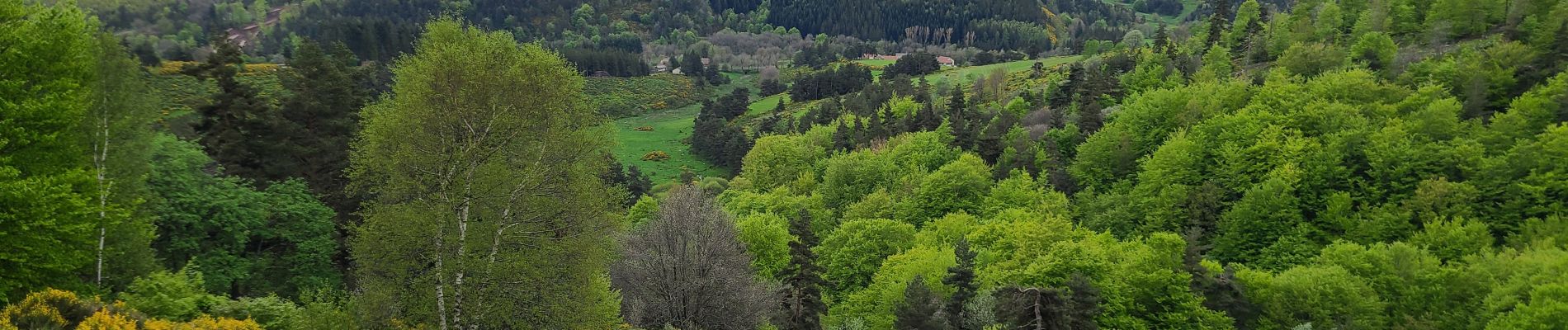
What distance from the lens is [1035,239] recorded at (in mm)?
39625

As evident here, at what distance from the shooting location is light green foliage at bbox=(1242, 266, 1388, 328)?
30797 millimetres

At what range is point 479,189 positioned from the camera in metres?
18.9

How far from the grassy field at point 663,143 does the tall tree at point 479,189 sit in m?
71.3

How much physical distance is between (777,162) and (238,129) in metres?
52.5

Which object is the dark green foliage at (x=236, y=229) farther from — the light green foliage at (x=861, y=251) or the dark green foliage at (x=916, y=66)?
the dark green foliage at (x=916, y=66)

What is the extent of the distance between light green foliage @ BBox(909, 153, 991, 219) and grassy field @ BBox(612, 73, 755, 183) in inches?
1770

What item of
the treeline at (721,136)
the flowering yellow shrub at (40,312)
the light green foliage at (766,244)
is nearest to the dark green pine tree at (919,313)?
the light green foliage at (766,244)

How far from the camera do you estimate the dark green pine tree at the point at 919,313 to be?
2908 cm

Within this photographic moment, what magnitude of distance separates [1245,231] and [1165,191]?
192 inches

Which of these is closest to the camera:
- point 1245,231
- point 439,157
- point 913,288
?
point 439,157

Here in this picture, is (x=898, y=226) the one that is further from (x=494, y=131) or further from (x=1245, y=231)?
(x=494, y=131)

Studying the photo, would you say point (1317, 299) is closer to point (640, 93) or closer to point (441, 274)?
point (441, 274)

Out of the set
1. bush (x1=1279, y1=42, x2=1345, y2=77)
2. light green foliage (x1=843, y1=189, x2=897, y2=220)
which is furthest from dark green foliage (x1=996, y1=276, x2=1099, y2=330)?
bush (x1=1279, y1=42, x2=1345, y2=77)

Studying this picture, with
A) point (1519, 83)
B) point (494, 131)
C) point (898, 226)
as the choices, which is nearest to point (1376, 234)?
point (1519, 83)
